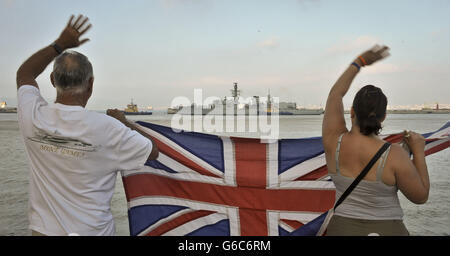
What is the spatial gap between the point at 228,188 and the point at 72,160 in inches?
60.2

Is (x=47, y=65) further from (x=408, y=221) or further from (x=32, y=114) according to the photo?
(x=408, y=221)

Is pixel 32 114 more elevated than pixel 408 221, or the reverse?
pixel 32 114

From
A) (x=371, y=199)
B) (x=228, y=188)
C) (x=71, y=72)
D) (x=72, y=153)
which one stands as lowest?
(x=228, y=188)

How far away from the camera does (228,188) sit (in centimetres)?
292

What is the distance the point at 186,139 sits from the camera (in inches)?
119

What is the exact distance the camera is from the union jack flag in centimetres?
282

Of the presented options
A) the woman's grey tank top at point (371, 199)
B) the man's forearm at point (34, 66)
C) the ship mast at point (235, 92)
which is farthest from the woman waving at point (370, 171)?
the ship mast at point (235, 92)

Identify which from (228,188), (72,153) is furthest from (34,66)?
(228,188)

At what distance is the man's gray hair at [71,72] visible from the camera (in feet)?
5.41

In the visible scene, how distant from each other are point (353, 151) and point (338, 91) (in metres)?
0.36

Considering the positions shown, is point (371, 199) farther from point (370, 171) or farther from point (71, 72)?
point (71, 72)

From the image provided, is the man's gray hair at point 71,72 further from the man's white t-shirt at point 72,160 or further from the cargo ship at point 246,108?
the cargo ship at point 246,108
